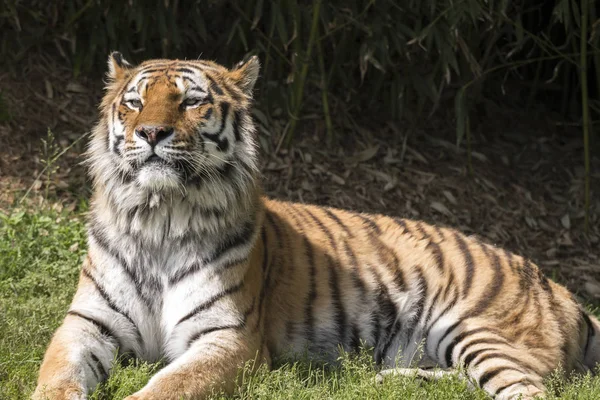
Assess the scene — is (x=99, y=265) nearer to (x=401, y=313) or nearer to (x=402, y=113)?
(x=401, y=313)

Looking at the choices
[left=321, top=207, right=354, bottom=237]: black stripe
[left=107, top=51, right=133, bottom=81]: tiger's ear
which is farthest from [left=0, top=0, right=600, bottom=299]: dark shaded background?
[left=107, top=51, right=133, bottom=81]: tiger's ear

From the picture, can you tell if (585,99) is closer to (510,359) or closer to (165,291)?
(510,359)

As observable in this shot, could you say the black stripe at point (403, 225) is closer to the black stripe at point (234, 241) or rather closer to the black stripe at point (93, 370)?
the black stripe at point (234, 241)

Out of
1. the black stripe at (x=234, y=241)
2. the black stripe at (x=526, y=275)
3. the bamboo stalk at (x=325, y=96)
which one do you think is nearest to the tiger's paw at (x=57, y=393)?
the black stripe at (x=234, y=241)

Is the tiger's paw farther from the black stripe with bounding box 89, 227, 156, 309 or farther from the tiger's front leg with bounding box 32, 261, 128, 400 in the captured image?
the black stripe with bounding box 89, 227, 156, 309

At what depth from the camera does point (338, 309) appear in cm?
407

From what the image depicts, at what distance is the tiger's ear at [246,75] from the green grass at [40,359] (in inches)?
45.6

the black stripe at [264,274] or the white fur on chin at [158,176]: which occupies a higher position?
the white fur on chin at [158,176]

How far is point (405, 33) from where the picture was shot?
5.71m

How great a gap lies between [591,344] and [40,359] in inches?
92.4

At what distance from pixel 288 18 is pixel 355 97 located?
84 centimetres

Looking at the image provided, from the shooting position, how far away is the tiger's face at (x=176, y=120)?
351 centimetres

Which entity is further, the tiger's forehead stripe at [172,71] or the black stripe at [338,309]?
the black stripe at [338,309]

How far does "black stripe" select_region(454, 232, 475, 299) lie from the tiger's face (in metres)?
1.15
